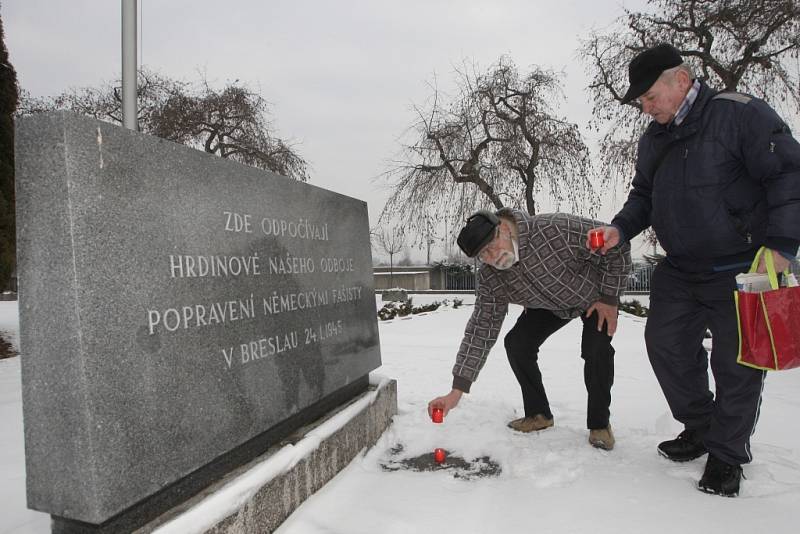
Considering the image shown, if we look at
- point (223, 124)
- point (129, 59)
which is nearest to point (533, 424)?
point (129, 59)

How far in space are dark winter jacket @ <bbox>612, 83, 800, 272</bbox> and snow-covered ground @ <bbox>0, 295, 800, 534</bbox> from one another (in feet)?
3.24

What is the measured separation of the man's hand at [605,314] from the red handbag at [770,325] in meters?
0.64

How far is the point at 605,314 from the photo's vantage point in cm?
265

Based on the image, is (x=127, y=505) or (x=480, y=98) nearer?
Answer: (x=127, y=505)

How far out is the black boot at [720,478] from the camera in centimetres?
212

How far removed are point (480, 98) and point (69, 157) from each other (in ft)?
44.1

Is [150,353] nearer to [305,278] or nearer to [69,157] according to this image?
[69,157]

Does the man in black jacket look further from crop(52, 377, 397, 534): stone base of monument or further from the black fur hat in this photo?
crop(52, 377, 397, 534): stone base of monument

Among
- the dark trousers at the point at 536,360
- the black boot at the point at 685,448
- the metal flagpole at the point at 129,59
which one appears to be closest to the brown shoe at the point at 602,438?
the dark trousers at the point at 536,360

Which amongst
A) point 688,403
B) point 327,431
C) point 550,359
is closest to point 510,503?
point 327,431

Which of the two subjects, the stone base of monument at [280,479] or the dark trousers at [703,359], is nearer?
the stone base of monument at [280,479]

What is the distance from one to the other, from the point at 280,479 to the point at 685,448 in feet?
6.41

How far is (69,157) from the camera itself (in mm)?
1367

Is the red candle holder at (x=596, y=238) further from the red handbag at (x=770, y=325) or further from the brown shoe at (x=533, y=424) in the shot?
the brown shoe at (x=533, y=424)
